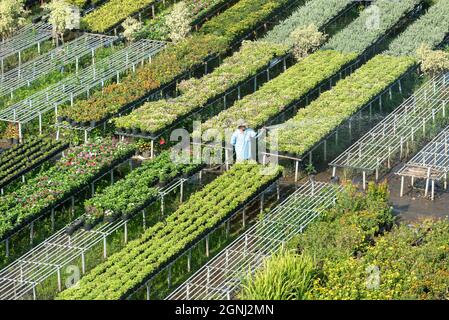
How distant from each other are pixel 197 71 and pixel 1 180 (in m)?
13.0

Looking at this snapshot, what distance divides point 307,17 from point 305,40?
3.53 meters

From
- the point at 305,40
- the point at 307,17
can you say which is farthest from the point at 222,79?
the point at 307,17

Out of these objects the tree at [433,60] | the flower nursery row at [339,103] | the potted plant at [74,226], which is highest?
the tree at [433,60]

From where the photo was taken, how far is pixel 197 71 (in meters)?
62.4

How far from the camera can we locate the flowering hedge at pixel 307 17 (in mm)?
64312

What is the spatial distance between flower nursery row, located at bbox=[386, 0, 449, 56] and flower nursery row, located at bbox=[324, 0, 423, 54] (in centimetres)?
91

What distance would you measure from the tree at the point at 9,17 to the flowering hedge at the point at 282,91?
12.7 meters

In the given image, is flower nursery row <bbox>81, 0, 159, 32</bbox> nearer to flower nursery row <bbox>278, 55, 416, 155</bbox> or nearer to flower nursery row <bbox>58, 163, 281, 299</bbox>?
flower nursery row <bbox>278, 55, 416, 155</bbox>

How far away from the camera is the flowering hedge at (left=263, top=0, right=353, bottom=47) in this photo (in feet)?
211

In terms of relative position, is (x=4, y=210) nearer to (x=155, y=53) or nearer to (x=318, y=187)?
(x=318, y=187)

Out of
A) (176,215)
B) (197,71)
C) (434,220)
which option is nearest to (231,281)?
(176,215)

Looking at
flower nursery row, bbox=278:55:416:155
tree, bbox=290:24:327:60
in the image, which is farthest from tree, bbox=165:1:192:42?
flower nursery row, bbox=278:55:416:155

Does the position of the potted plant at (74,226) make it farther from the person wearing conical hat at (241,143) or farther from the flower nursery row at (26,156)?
the person wearing conical hat at (241,143)

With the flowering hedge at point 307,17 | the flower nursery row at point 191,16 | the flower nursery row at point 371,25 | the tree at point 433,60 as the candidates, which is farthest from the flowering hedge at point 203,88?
the tree at point 433,60
